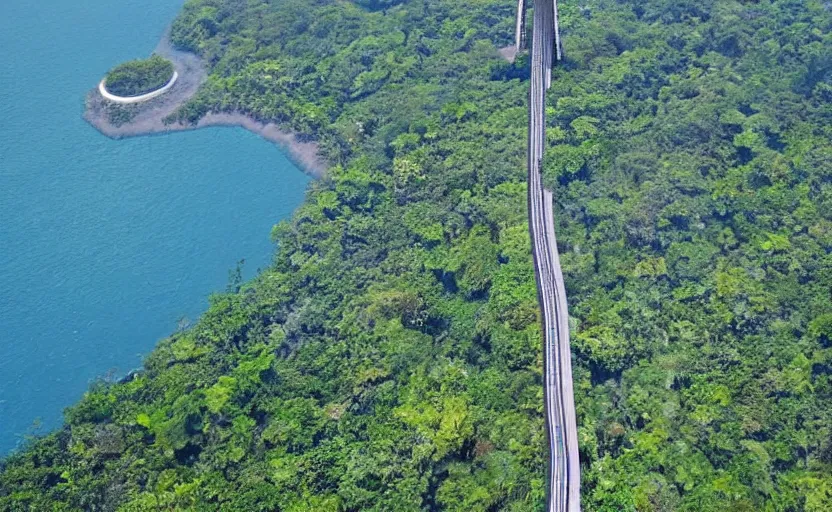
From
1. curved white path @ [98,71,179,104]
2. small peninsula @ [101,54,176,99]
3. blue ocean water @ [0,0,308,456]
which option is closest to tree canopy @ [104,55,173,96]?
small peninsula @ [101,54,176,99]

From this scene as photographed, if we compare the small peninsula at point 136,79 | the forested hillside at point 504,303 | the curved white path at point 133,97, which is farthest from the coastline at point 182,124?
→ the forested hillside at point 504,303

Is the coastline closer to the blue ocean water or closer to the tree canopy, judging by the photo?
the blue ocean water

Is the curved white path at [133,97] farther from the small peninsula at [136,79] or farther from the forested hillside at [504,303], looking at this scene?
the forested hillside at [504,303]

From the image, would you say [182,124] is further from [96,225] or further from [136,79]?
[96,225]

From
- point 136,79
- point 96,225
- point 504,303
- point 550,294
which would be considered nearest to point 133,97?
point 136,79

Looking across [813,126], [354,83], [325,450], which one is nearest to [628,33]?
[813,126]

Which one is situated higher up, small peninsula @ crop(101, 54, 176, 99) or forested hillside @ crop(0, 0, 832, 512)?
small peninsula @ crop(101, 54, 176, 99)
